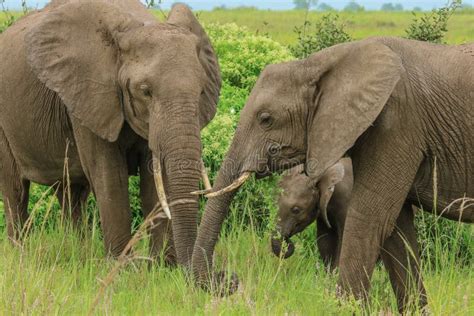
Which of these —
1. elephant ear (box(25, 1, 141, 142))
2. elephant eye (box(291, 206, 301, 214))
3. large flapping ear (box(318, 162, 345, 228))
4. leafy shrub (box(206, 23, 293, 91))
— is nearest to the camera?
elephant ear (box(25, 1, 141, 142))

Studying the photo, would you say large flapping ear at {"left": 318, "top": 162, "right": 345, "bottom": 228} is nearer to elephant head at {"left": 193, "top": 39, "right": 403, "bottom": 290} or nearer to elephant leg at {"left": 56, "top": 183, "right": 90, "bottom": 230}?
elephant head at {"left": 193, "top": 39, "right": 403, "bottom": 290}

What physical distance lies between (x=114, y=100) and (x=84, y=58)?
1.25ft

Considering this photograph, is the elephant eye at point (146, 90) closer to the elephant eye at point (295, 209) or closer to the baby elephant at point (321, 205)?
the baby elephant at point (321, 205)

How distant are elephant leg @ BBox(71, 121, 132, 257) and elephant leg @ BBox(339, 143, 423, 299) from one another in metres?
1.67

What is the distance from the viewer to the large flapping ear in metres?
8.07

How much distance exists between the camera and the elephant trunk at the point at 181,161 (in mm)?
6551

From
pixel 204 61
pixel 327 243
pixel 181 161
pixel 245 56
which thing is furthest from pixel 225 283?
pixel 245 56

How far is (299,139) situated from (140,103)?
1086mm

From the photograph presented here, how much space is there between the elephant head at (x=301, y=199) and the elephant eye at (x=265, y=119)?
68.2 inches

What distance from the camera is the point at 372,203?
6.31m

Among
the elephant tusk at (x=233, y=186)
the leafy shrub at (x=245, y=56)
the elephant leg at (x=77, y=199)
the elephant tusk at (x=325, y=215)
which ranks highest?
the elephant tusk at (x=233, y=186)

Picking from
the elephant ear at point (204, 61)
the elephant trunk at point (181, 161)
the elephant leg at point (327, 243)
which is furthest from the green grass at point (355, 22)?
the elephant trunk at point (181, 161)

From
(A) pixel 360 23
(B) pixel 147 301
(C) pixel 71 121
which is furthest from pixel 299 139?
(A) pixel 360 23

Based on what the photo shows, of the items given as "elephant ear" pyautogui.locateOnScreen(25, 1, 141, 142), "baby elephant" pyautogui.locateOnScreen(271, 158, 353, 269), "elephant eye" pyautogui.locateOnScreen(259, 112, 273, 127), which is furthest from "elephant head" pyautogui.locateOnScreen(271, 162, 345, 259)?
"elephant eye" pyautogui.locateOnScreen(259, 112, 273, 127)
